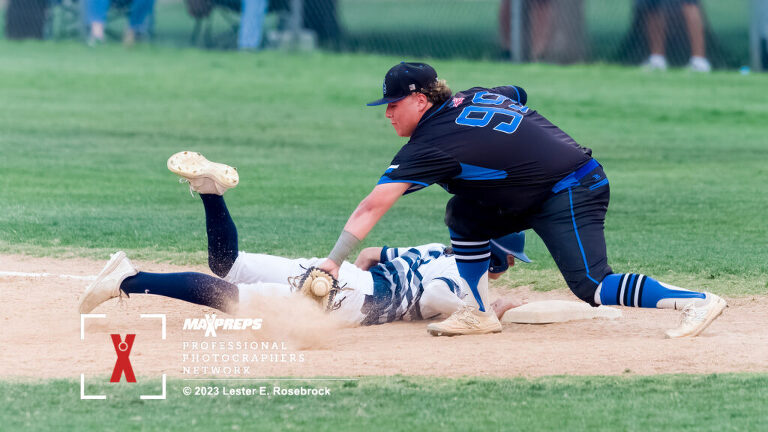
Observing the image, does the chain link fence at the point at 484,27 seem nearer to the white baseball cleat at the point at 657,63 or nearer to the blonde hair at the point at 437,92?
the white baseball cleat at the point at 657,63

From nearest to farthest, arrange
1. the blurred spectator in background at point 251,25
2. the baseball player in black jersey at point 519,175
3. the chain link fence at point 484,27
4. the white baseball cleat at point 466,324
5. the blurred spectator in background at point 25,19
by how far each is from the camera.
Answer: the baseball player in black jersey at point 519,175, the white baseball cleat at point 466,324, the chain link fence at point 484,27, the blurred spectator in background at point 251,25, the blurred spectator in background at point 25,19

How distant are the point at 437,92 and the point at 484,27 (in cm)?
1542

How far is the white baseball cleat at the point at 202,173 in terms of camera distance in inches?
263

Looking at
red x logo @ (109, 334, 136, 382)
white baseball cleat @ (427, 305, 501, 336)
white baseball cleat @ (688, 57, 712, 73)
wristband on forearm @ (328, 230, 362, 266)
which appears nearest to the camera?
red x logo @ (109, 334, 136, 382)

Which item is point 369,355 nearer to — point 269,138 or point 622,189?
point 622,189

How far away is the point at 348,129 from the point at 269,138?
4.18ft

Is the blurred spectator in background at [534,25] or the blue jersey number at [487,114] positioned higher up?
the blue jersey number at [487,114]

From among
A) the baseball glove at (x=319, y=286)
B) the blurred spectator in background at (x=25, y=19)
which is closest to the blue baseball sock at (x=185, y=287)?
the baseball glove at (x=319, y=286)

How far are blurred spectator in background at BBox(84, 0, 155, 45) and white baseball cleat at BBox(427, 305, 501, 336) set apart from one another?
1686cm

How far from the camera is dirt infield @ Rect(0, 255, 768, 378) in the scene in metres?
5.72

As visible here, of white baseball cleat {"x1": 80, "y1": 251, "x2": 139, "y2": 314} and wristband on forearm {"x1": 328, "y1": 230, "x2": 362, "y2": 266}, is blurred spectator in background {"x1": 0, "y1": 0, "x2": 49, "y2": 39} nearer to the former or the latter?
white baseball cleat {"x1": 80, "y1": 251, "x2": 139, "y2": 314}

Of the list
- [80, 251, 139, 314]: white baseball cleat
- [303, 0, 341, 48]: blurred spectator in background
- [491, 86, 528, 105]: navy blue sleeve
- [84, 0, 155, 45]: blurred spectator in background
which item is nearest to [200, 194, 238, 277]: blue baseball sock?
[80, 251, 139, 314]: white baseball cleat

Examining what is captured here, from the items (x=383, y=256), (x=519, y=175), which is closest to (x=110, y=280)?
(x=383, y=256)

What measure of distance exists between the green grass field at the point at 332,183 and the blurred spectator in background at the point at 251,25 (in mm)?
598
